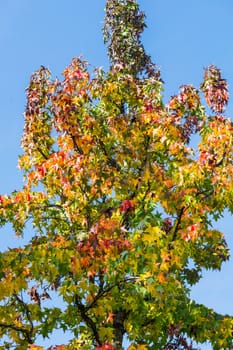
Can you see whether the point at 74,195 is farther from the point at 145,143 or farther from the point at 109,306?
the point at 109,306

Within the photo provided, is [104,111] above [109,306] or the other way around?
above

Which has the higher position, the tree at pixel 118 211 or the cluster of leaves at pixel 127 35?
the cluster of leaves at pixel 127 35

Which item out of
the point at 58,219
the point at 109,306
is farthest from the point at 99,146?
the point at 109,306

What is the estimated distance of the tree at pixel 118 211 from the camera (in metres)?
13.3

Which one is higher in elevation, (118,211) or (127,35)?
(127,35)

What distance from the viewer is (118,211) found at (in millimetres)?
15789

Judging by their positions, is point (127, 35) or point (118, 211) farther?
point (127, 35)

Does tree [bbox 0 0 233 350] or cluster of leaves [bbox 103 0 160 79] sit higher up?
cluster of leaves [bbox 103 0 160 79]

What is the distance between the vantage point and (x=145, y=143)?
17.8 metres

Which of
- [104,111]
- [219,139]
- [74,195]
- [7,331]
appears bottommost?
[7,331]

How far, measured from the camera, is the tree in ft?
43.6

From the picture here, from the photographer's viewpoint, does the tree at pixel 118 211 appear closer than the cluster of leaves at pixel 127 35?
Yes

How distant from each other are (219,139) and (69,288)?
21.6 feet

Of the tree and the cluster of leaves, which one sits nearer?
the tree
